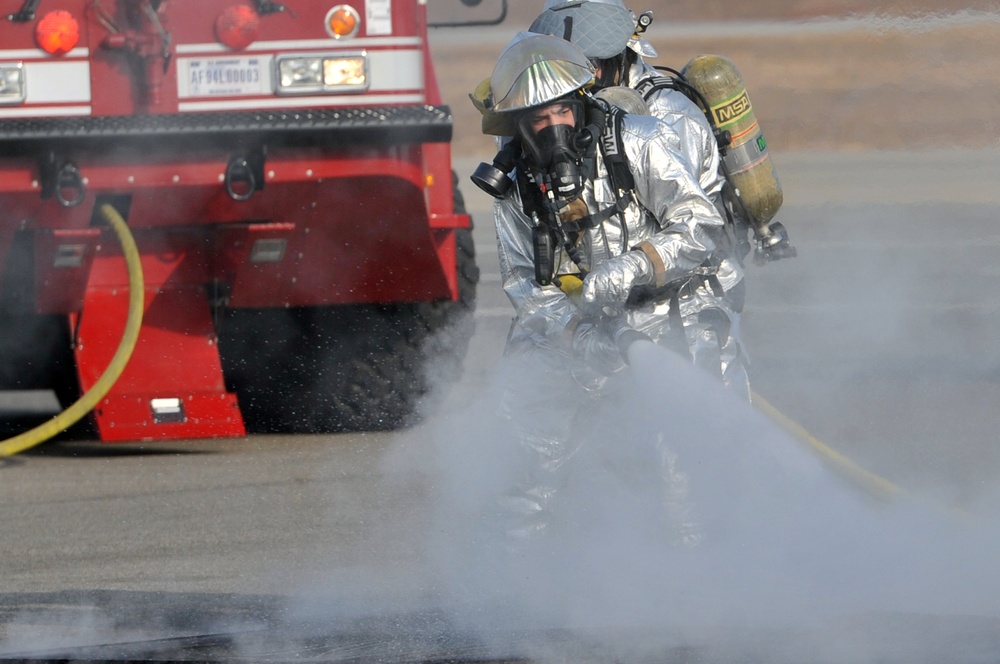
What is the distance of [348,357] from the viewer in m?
6.45

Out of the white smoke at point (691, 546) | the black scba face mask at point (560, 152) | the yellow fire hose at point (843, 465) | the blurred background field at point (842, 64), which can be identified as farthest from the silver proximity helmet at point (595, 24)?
the blurred background field at point (842, 64)

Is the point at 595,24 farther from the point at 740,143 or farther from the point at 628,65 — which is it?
the point at 740,143

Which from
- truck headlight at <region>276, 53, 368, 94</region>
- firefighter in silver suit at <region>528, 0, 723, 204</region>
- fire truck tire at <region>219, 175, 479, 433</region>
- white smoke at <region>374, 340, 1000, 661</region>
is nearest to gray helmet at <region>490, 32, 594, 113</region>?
firefighter in silver suit at <region>528, 0, 723, 204</region>

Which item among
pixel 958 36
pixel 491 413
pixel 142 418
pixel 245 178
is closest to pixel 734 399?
pixel 491 413

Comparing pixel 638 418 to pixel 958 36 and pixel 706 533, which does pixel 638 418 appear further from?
pixel 958 36

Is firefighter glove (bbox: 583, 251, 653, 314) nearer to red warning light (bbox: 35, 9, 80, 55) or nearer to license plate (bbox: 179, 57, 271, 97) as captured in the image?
license plate (bbox: 179, 57, 271, 97)

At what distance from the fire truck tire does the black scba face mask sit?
2442 millimetres

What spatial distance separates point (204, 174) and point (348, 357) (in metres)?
1.25

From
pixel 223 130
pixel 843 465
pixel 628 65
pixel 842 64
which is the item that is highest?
pixel 628 65

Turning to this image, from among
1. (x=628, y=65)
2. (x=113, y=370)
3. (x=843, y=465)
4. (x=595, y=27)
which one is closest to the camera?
(x=595, y=27)

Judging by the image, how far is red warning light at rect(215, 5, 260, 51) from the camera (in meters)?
5.46

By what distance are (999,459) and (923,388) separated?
143 centimetres

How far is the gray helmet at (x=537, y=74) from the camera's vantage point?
12.9 feet

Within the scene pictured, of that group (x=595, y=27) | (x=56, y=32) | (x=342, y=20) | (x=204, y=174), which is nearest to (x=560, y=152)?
(x=595, y=27)
